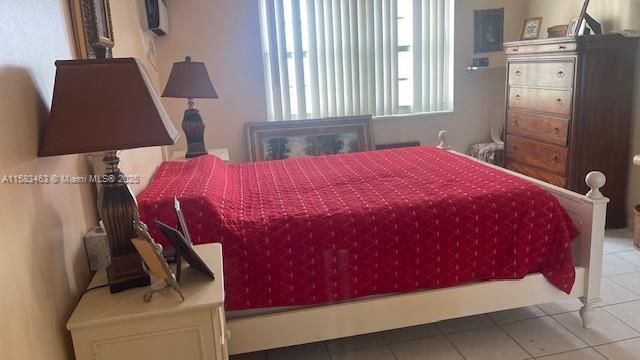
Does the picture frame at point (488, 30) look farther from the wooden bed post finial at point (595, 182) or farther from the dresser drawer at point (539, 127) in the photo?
the wooden bed post finial at point (595, 182)

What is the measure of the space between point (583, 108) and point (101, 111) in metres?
3.22

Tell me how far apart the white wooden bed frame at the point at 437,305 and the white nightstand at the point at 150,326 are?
0.63m

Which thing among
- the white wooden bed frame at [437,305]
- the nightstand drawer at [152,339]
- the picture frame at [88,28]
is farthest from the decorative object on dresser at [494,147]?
the nightstand drawer at [152,339]

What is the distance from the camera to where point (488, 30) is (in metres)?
4.49

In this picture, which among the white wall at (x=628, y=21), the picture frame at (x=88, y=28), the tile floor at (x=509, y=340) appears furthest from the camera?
the white wall at (x=628, y=21)

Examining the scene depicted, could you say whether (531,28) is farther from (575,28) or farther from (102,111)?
(102,111)

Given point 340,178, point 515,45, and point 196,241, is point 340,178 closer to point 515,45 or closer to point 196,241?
point 196,241

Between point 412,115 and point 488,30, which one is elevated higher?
point 488,30

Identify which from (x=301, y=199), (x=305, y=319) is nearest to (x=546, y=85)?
(x=301, y=199)

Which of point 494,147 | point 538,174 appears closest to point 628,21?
point 538,174

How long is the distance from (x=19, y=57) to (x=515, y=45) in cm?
366

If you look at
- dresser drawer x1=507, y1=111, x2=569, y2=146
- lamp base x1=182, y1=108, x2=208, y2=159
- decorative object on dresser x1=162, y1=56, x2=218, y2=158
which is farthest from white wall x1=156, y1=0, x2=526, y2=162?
decorative object on dresser x1=162, y1=56, x2=218, y2=158

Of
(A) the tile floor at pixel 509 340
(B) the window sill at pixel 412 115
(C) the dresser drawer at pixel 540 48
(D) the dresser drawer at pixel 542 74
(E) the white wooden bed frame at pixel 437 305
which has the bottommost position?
(A) the tile floor at pixel 509 340

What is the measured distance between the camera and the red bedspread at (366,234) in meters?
1.91
